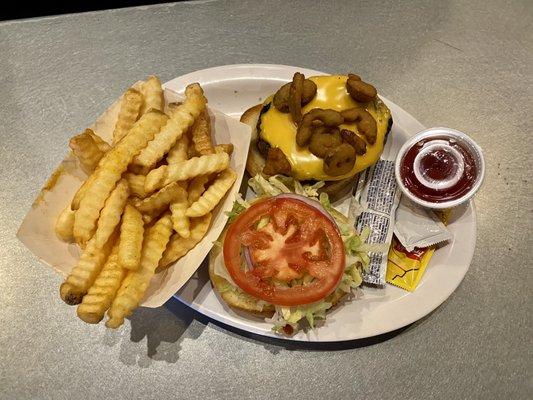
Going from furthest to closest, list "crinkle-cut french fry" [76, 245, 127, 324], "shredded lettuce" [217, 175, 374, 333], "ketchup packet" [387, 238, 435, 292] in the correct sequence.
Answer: "ketchup packet" [387, 238, 435, 292], "shredded lettuce" [217, 175, 374, 333], "crinkle-cut french fry" [76, 245, 127, 324]

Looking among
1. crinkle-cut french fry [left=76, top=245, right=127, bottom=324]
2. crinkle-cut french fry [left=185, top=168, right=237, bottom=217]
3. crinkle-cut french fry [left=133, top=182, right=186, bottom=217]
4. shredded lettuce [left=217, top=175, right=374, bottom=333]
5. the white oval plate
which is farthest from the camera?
the white oval plate

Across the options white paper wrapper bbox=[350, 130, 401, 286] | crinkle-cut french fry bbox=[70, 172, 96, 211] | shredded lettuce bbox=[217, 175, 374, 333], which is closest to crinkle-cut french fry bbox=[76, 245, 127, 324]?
crinkle-cut french fry bbox=[70, 172, 96, 211]

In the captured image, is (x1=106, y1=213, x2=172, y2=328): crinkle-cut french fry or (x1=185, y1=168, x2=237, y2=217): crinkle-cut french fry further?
(x1=185, y1=168, x2=237, y2=217): crinkle-cut french fry

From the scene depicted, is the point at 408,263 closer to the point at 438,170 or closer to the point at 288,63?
the point at 438,170

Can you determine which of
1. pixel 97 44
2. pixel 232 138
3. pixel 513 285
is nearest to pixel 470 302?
pixel 513 285

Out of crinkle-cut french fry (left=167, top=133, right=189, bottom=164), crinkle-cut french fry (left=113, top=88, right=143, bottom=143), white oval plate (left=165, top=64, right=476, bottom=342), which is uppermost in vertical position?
crinkle-cut french fry (left=113, top=88, right=143, bottom=143)

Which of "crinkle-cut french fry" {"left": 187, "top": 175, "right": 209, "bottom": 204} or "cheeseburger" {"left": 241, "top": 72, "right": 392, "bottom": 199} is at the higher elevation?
"cheeseburger" {"left": 241, "top": 72, "right": 392, "bottom": 199}

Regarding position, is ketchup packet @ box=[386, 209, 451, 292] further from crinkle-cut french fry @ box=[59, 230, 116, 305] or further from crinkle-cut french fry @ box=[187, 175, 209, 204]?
crinkle-cut french fry @ box=[59, 230, 116, 305]
